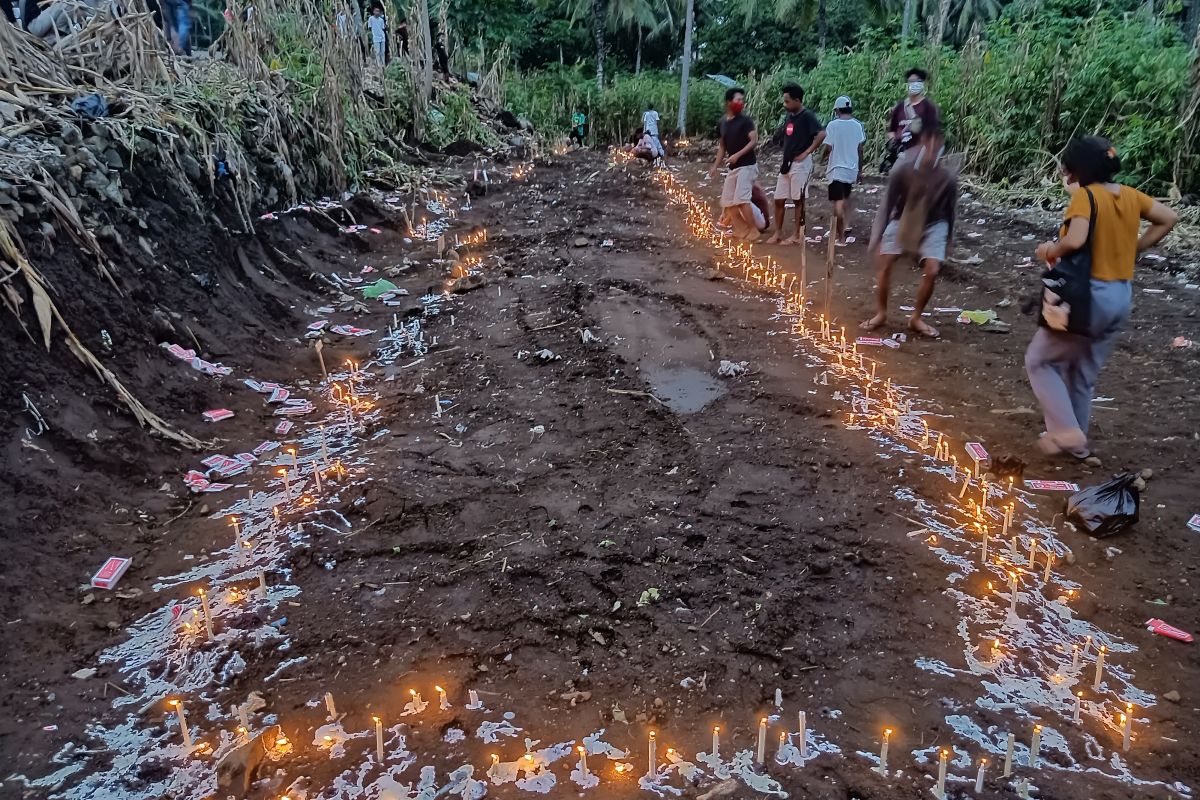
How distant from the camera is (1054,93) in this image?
9.52 meters

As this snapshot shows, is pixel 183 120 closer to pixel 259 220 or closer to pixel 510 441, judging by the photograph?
pixel 259 220

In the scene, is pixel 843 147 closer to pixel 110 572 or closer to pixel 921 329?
pixel 921 329

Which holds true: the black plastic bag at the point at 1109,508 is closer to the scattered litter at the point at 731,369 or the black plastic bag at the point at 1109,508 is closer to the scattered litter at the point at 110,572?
the scattered litter at the point at 731,369

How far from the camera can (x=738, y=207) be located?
893 centimetres

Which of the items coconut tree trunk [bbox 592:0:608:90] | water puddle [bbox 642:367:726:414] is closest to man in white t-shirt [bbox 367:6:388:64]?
coconut tree trunk [bbox 592:0:608:90]

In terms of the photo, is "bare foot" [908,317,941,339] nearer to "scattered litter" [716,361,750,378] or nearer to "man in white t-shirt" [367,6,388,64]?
"scattered litter" [716,361,750,378]

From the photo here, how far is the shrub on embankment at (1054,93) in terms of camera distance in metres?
8.01

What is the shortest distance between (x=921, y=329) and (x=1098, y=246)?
2.19 m

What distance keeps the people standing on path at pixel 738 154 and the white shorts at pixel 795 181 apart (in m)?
0.44

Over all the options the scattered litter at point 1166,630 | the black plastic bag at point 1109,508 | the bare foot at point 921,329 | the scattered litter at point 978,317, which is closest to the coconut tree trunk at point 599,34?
the scattered litter at point 978,317

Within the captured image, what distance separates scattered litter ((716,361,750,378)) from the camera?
513cm

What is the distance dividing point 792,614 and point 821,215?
27.3ft

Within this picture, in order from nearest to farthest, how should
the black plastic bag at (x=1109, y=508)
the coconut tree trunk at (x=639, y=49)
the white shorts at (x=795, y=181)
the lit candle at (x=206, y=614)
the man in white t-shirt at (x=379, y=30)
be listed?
1. the lit candle at (x=206, y=614)
2. the black plastic bag at (x=1109, y=508)
3. the white shorts at (x=795, y=181)
4. the man in white t-shirt at (x=379, y=30)
5. the coconut tree trunk at (x=639, y=49)

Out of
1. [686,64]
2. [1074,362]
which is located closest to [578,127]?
[686,64]
